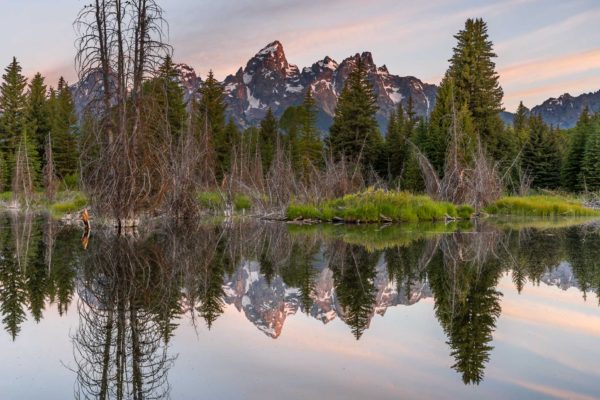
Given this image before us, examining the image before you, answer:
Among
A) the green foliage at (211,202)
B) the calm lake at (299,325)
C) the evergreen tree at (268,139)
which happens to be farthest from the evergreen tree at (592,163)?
the calm lake at (299,325)

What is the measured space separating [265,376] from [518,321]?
3048mm

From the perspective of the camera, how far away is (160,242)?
1323cm

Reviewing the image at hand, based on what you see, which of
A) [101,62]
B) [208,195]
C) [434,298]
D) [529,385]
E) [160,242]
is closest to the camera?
[529,385]

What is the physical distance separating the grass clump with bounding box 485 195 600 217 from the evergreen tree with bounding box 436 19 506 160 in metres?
15.3

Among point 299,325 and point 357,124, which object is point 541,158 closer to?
point 357,124

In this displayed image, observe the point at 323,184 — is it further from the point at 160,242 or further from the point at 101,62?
the point at 160,242

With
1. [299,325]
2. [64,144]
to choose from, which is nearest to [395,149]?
[64,144]

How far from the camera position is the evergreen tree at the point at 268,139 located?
54781mm

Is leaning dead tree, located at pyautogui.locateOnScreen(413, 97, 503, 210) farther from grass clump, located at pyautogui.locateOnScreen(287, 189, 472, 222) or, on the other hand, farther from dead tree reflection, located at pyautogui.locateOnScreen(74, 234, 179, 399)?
dead tree reflection, located at pyautogui.locateOnScreen(74, 234, 179, 399)

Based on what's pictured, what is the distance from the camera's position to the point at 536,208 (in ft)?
92.2

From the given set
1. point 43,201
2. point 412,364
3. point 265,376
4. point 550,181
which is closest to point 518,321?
point 412,364

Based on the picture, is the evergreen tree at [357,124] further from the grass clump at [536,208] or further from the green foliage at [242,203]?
the green foliage at [242,203]

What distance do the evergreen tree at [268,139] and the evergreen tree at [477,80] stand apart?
17677 mm

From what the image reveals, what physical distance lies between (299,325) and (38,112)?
61529 millimetres
